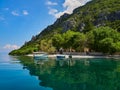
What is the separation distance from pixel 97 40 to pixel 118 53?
43.9 feet

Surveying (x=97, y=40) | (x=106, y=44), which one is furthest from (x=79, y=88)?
(x=97, y=40)

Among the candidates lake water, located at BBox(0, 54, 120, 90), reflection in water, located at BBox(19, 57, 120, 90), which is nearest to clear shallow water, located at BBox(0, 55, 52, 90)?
lake water, located at BBox(0, 54, 120, 90)

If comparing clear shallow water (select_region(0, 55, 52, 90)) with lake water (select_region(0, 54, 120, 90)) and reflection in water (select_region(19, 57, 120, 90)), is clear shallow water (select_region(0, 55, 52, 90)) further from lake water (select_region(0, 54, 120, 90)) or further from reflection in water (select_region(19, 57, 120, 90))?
reflection in water (select_region(19, 57, 120, 90))

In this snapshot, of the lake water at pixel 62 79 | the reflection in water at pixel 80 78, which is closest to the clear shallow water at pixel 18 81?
the lake water at pixel 62 79

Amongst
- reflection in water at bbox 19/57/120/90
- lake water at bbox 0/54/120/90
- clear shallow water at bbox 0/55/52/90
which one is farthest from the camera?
clear shallow water at bbox 0/55/52/90

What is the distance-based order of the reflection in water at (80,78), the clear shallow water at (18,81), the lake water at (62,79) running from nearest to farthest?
the reflection in water at (80,78) → the lake water at (62,79) → the clear shallow water at (18,81)

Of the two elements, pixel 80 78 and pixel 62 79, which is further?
pixel 80 78

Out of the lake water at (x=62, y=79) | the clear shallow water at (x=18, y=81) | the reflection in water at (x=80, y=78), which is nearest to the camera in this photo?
the reflection in water at (x=80, y=78)

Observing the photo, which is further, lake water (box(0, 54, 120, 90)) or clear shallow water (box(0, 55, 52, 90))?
clear shallow water (box(0, 55, 52, 90))

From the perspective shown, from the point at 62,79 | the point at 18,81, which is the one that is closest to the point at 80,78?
the point at 62,79

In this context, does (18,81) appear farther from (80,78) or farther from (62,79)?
Result: (80,78)

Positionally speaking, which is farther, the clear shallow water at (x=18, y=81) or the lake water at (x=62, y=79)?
A: the clear shallow water at (x=18, y=81)

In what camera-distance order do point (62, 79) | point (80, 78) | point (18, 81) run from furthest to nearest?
point (80, 78)
point (62, 79)
point (18, 81)

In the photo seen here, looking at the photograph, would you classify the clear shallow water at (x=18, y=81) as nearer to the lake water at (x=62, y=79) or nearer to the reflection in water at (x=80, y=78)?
the lake water at (x=62, y=79)
